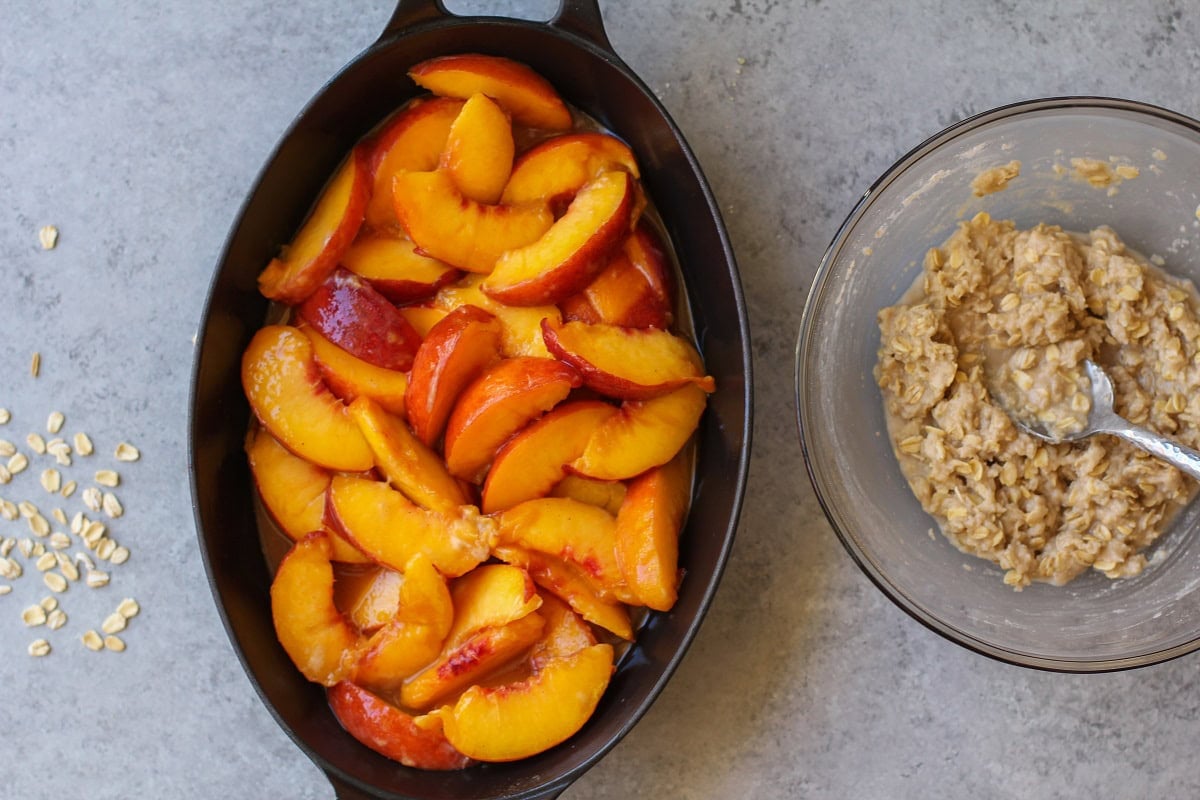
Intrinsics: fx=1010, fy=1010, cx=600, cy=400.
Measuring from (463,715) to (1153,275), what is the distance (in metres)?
1.28

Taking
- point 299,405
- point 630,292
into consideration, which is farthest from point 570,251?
point 299,405

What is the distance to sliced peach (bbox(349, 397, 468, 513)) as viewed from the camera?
1.50 meters

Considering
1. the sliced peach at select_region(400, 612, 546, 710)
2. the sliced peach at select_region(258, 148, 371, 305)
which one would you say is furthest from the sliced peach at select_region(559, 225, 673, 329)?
the sliced peach at select_region(400, 612, 546, 710)

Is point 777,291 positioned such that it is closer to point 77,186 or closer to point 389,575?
point 389,575

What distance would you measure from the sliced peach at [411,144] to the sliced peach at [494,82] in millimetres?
29

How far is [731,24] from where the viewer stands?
1708 mm

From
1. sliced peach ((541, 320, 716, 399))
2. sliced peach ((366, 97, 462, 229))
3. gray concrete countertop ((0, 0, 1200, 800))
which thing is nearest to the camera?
sliced peach ((541, 320, 716, 399))

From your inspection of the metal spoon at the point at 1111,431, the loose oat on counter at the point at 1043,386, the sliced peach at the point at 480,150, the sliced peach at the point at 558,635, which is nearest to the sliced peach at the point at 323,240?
the sliced peach at the point at 480,150

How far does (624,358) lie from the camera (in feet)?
4.85

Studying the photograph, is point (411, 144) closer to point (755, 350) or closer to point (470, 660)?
point (755, 350)

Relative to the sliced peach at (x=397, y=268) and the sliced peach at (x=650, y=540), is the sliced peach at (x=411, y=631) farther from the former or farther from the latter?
the sliced peach at (x=397, y=268)

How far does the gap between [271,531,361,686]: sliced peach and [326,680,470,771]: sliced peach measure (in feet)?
0.14

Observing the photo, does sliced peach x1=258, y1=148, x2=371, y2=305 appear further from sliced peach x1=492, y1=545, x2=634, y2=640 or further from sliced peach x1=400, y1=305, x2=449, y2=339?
sliced peach x1=492, y1=545, x2=634, y2=640

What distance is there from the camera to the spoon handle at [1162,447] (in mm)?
1468
